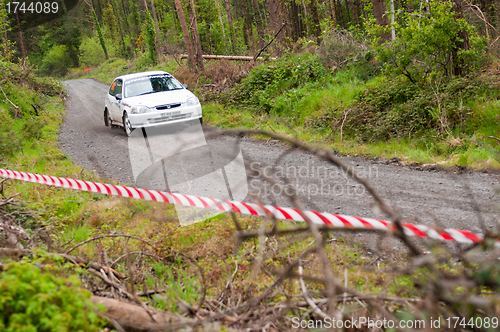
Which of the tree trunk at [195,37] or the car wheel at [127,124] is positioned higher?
the tree trunk at [195,37]

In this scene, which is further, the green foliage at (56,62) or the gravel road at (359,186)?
the green foliage at (56,62)

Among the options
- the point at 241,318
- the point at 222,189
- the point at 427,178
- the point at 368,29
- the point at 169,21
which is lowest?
the point at 427,178

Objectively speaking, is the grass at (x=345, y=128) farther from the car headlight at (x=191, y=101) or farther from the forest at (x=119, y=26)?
the forest at (x=119, y=26)

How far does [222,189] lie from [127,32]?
65.9 meters

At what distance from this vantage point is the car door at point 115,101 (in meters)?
11.3

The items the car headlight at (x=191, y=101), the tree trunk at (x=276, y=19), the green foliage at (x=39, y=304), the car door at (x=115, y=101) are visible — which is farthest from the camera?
the tree trunk at (x=276, y=19)

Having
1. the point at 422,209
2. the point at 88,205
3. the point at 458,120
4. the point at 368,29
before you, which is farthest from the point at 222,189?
the point at 368,29

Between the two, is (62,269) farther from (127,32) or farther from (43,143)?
(127,32)


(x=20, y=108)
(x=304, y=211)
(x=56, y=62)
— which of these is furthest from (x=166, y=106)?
(x=56, y=62)

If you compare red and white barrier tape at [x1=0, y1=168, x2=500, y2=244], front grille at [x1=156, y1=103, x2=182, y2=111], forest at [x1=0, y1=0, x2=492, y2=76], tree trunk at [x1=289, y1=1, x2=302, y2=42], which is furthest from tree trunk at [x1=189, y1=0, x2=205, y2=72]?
tree trunk at [x1=289, y1=1, x2=302, y2=42]

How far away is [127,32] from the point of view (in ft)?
208

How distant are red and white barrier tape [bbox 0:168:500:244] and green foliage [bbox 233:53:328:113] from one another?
765 cm

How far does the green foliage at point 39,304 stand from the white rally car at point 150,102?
8.03 meters

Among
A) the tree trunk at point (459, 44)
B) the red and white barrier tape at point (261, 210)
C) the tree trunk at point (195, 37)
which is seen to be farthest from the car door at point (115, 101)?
the tree trunk at point (459, 44)
